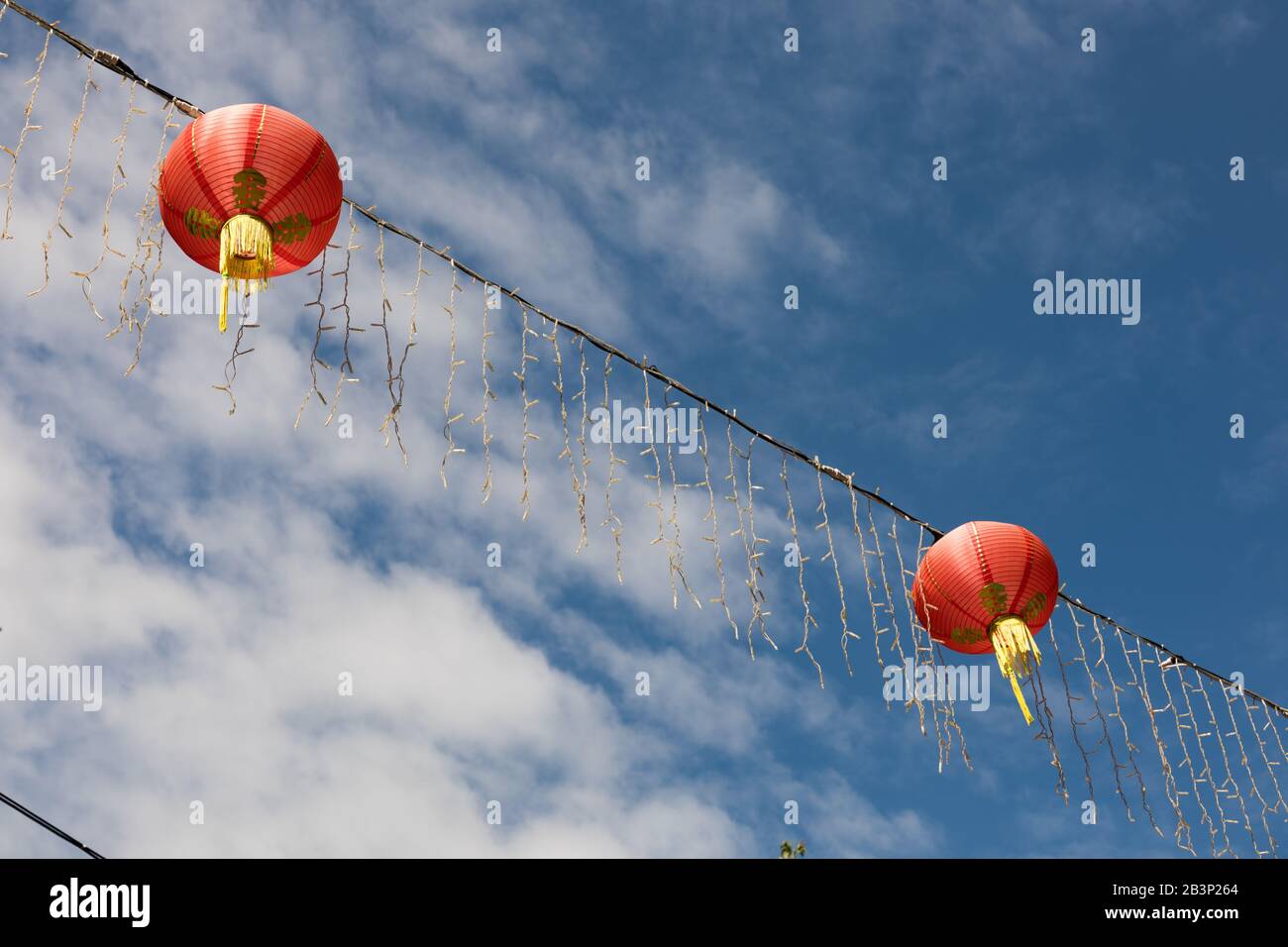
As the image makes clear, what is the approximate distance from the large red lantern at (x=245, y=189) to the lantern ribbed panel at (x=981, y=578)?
283 cm

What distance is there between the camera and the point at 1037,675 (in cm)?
436

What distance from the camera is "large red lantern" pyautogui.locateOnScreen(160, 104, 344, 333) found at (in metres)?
3.22

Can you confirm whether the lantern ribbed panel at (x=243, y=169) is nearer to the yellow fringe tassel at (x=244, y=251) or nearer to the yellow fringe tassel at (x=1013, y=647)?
the yellow fringe tassel at (x=244, y=251)

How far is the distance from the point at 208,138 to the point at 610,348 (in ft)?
4.84

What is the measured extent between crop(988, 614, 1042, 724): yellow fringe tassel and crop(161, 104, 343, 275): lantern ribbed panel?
309cm

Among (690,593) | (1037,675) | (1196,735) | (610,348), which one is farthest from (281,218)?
(1196,735)

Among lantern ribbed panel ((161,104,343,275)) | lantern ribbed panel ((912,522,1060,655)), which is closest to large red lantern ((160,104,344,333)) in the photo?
lantern ribbed panel ((161,104,343,275))

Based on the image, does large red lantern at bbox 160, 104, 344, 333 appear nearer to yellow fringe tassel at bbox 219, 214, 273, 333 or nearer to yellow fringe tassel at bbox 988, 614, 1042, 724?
yellow fringe tassel at bbox 219, 214, 273, 333

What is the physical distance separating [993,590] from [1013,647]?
249 millimetres

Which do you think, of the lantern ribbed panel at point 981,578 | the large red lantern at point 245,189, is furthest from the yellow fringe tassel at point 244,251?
the lantern ribbed panel at point 981,578

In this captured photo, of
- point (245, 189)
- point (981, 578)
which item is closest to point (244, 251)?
point (245, 189)

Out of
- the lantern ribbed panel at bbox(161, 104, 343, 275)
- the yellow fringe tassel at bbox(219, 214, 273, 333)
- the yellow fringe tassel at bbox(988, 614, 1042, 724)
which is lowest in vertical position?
the yellow fringe tassel at bbox(988, 614, 1042, 724)

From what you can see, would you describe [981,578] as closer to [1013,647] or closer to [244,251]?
[1013,647]
